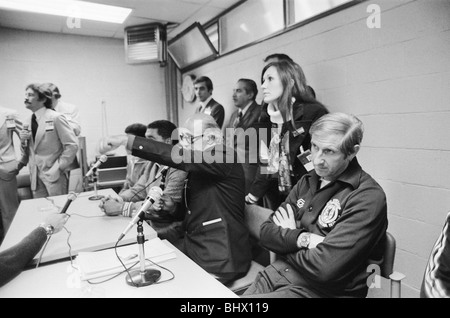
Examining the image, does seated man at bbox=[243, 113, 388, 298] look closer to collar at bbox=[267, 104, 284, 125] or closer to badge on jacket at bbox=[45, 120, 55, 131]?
collar at bbox=[267, 104, 284, 125]

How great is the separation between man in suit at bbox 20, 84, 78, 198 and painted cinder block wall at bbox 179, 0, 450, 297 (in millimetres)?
2648

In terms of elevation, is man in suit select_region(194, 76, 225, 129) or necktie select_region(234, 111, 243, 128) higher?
man in suit select_region(194, 76, 225, 129)

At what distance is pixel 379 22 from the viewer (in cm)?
220

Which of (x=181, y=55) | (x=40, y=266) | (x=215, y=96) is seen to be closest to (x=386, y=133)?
(x=40, y=266)

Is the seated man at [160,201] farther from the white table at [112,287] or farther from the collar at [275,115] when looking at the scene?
the collar at [275,115]

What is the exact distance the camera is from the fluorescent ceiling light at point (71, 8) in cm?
354

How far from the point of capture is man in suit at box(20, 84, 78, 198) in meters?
3.28

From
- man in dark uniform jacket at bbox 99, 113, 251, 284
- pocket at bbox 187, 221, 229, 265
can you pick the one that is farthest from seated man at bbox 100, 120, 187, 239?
pocket at bbox 187, 221, 229, 265

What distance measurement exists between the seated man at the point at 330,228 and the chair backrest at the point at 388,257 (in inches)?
0.8

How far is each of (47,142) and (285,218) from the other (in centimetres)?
285

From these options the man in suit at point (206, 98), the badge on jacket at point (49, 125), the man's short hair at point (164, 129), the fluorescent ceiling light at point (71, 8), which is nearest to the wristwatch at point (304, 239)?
the man's short hair at point (164, 129)

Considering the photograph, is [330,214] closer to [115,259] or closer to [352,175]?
[352,175]

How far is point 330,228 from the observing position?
1.33 metres
